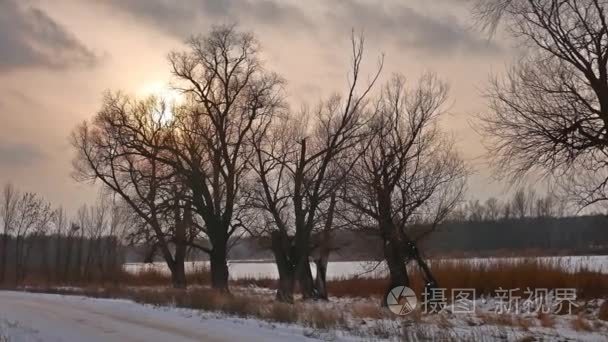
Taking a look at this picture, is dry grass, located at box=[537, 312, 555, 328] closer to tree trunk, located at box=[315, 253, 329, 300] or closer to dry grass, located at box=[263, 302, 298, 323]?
dry grass, located at box=[263, 302, 298, 323]

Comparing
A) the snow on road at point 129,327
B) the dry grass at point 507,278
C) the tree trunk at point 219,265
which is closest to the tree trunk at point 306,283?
the dry grass at point 507,278

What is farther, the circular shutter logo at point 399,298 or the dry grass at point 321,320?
Result: the circular shutter logo at point 399,298

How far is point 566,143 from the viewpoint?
15.7 meters

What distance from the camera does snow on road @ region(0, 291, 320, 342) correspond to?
46.3ft

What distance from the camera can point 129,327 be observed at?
1653 centimetres

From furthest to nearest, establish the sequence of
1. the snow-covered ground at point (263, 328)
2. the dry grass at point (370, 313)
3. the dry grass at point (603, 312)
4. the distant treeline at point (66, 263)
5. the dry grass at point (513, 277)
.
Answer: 1. the distant treeline at point (66, 263)
2. the dry grass at point (513, 277)
3. the dry grass at point (603, 312)
4. the dry grass at point (370, 313)
5. the snow-covered ground at point (263, 328)

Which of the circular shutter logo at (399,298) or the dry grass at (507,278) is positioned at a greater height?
the dry grass at (507,278)

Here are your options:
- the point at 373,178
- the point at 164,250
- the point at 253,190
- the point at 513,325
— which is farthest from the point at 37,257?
the point at 513,325

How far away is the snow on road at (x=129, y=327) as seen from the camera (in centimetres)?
1412

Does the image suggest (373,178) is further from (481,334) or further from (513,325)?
(481,334)

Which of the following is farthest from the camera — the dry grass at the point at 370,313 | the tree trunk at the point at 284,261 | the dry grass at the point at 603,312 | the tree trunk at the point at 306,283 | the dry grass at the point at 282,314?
the tree trunk at the point at 306,283

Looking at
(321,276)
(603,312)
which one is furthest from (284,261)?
(603,312)

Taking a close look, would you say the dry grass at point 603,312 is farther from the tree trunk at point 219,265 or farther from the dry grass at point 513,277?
the tree trunk at point 219,265

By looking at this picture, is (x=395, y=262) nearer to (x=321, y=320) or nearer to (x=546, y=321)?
(x=546, y=321)
